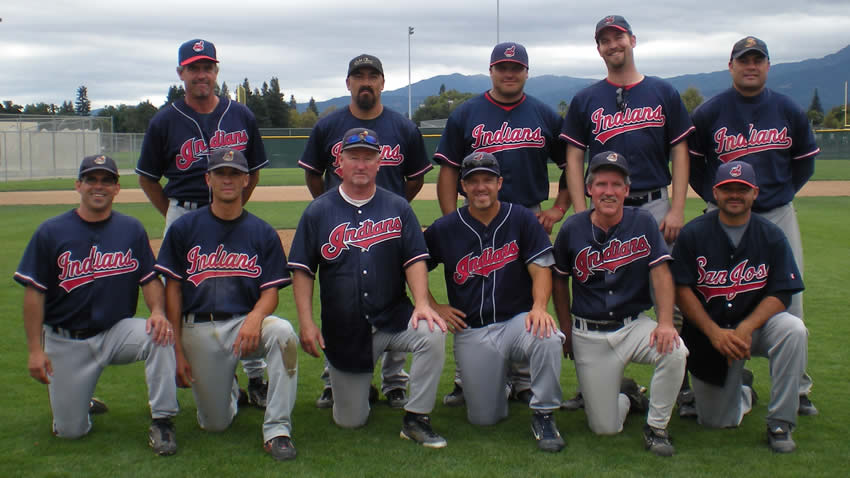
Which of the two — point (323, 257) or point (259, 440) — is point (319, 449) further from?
point (323, 257)

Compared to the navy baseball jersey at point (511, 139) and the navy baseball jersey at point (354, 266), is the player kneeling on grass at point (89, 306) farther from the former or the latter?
the navy baseball jersey at point (511, 139)

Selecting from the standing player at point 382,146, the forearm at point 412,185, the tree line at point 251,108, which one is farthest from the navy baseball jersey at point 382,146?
the tree line at point 251,108

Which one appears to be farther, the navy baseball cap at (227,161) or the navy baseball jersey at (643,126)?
the navy baseball jersey at (643,126)

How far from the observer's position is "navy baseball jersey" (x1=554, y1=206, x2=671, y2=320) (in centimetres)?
369

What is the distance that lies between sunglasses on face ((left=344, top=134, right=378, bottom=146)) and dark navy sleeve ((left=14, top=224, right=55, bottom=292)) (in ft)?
5.09

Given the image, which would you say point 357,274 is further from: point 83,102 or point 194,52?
point 83,102

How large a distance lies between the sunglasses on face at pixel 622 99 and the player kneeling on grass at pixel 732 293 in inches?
26.0

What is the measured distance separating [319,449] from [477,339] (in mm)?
975

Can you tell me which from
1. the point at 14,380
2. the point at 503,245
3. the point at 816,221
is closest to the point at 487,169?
the point at 503,245

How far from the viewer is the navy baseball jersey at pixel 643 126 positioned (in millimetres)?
4020

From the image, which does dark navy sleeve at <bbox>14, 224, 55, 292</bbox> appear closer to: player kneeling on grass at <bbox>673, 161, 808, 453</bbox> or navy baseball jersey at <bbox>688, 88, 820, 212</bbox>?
player kneeling on grass at <bbox>673, 161, 808, 453</bbox>

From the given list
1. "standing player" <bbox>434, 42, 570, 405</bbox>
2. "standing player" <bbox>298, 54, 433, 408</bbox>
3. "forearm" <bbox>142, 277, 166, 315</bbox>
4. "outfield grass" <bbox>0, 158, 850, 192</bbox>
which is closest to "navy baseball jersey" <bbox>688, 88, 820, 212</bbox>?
"standing player" <bbox>434, 42, 570, 405</bbox>

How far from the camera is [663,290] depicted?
142 inches

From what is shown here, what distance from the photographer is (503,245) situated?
154 inches
